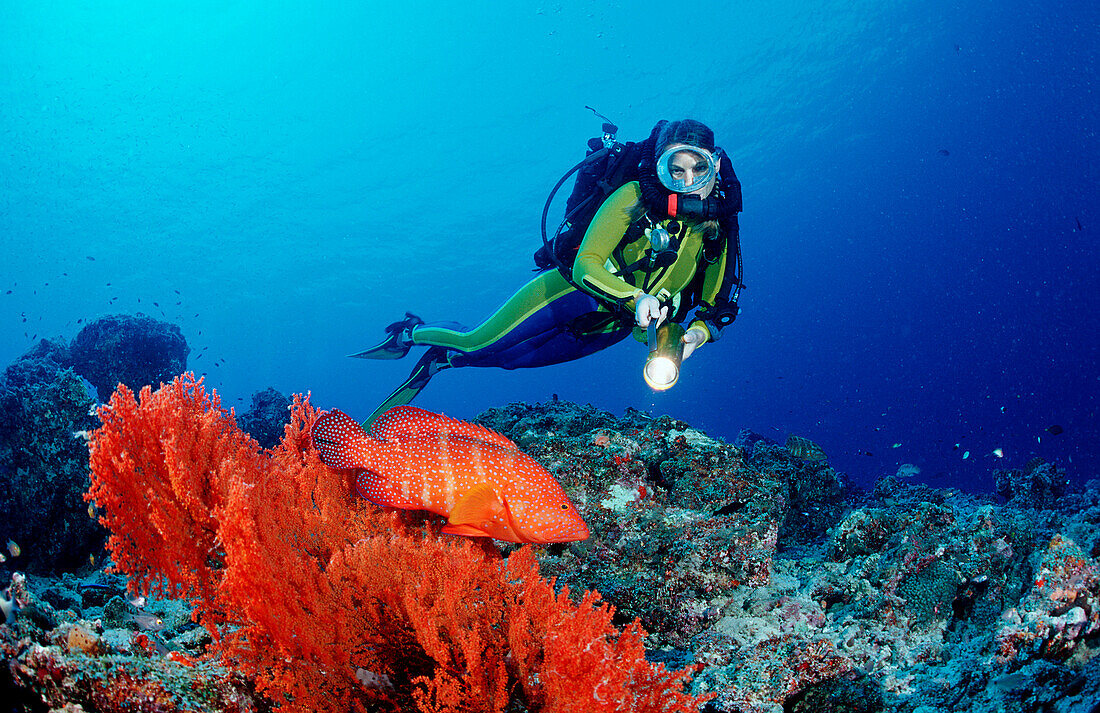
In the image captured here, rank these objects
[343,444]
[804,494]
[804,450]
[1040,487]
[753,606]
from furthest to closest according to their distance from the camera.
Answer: [804,450], [804,494], [1040,487], [753,606], [343,444]

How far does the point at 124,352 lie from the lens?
12461mm

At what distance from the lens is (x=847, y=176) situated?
62.2m

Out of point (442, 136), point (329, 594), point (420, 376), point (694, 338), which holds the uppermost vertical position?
point (442, 136)

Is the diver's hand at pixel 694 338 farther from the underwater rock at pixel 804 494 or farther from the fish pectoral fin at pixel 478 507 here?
the fish pectoral fin at pixel 478 507

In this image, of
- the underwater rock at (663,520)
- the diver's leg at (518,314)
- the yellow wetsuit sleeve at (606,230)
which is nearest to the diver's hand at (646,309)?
the yellow wetsuit sleeve at (606,230)

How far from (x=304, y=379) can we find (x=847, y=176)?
100124mm

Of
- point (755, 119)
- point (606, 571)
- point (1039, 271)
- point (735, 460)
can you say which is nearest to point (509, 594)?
point (606, 571)

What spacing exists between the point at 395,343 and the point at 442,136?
5000cm

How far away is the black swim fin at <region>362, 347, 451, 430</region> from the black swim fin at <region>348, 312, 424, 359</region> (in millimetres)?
586

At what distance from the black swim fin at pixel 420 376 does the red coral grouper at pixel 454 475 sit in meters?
3.98

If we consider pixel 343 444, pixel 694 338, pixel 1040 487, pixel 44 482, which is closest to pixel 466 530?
pixel 343 444

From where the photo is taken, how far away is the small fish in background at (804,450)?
7.50m

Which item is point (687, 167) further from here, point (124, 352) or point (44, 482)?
point (124, 352)

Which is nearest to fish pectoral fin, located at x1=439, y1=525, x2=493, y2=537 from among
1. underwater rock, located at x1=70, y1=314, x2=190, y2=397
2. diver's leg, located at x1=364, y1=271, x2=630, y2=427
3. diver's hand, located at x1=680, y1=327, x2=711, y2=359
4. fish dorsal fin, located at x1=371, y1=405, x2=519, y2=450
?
fish dorsal fin, located at x1=371, y1=405, x2=519, y2=450
